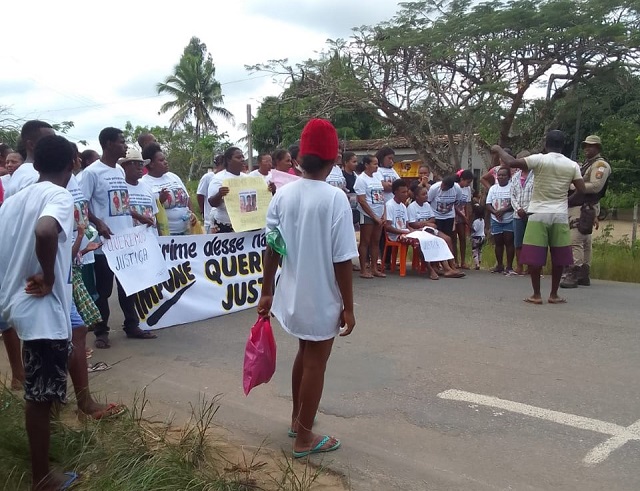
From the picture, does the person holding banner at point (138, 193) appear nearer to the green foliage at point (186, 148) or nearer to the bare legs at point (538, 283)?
the bare legs at point (538, 283)

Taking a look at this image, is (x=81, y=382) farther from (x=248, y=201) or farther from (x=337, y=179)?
(x=337, y=179)

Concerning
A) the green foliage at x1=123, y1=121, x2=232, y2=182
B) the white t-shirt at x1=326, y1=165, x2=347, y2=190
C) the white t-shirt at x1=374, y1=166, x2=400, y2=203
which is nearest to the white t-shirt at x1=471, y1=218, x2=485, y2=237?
the white t-shirt at x1=374, y1=166, x2=400, y2=203

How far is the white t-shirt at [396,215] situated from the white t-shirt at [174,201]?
12.0 ft

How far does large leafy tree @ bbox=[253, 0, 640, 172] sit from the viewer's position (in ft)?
45.5

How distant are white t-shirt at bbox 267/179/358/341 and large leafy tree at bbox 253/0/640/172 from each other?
12.1 metres

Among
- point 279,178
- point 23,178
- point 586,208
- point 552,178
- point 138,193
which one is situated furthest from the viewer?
point 586,208

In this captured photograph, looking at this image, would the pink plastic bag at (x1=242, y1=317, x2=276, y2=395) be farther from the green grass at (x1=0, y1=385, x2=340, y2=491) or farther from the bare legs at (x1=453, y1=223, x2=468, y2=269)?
the bare legs at (x1=453, y1=223, x2=468, y2=269)

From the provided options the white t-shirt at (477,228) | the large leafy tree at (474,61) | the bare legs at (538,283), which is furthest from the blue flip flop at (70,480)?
the large leafy tree at (474,61)

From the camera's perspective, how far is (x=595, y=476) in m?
3.38

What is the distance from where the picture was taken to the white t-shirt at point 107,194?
5680 millimetres

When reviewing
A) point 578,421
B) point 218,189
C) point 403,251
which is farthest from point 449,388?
point 403,251

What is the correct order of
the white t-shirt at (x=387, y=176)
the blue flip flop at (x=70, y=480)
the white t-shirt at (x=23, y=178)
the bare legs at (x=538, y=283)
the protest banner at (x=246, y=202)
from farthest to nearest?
the white t-shirt at (x=387, y=176), the protest banner at (x=246, y=202), the bare legs at (x=538, y=283), the white t-shirt at (x=23, y=178), the blue flip flop at (x=70, y=480)

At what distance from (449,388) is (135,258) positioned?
3.22 m

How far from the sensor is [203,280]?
713 centimetres
